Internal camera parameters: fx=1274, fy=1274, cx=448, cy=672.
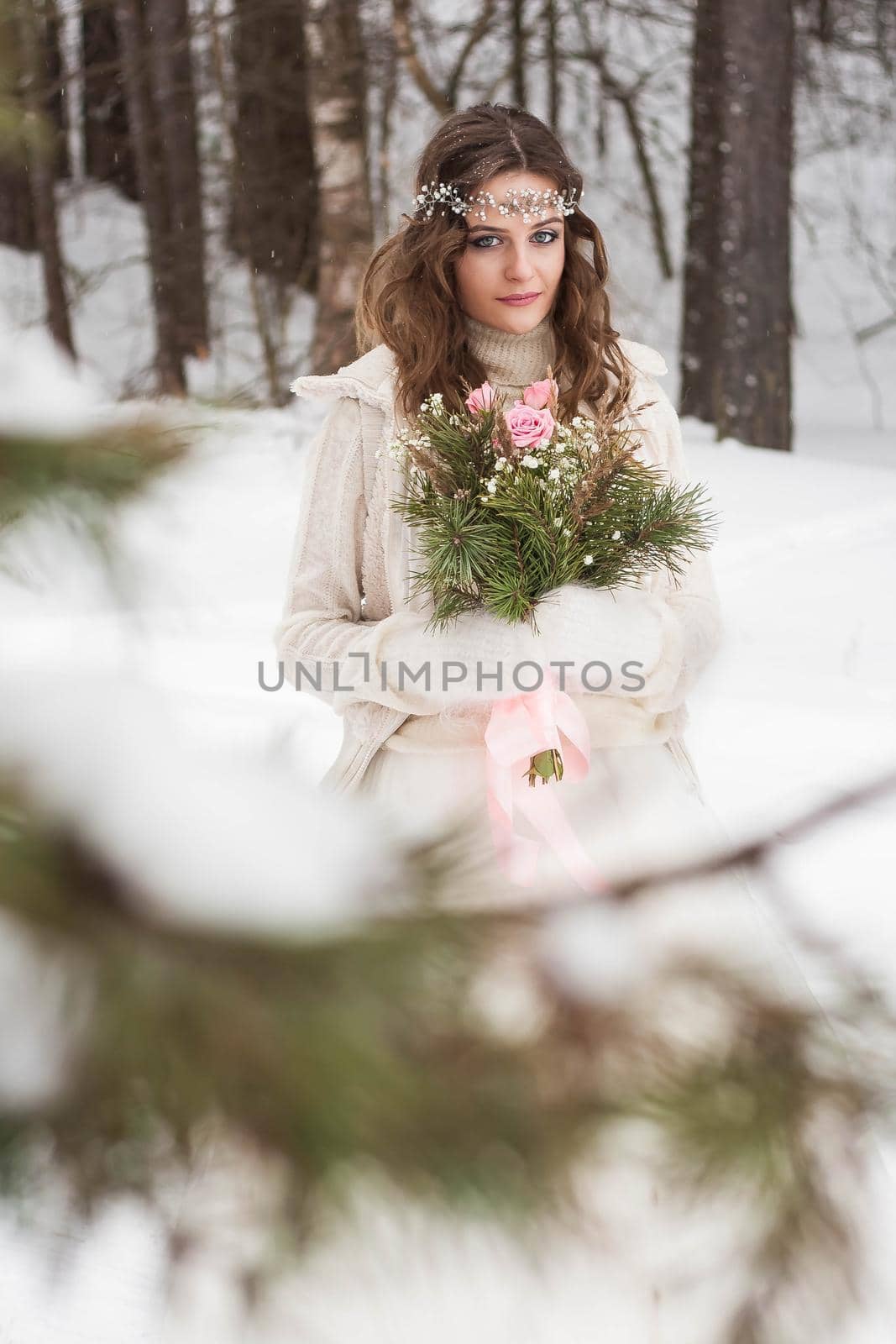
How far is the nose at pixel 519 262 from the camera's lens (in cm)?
216

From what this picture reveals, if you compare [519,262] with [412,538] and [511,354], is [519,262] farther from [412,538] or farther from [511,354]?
[412,538]

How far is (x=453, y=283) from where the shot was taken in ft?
7.54

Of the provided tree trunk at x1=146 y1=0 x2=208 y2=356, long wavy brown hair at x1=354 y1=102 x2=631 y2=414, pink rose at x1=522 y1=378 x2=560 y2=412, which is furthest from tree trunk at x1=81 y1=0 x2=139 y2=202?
pink rose at x1=522 y1=378 x2=560 y2=412

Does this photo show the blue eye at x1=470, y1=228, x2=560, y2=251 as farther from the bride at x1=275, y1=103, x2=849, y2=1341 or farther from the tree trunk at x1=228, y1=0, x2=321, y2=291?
the tree trunk at x1=228, y1=0, x2=321, y2=291

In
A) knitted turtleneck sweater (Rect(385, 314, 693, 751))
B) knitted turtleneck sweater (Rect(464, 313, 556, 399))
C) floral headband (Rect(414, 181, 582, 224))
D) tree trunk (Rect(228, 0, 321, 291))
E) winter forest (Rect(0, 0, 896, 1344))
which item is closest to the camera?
winter forest (Rect(0, 0, 896, 1344))

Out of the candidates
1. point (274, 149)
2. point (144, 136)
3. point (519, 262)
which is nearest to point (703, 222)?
point (144, 136)

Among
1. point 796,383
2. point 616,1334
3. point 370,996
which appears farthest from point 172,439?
point 796,383

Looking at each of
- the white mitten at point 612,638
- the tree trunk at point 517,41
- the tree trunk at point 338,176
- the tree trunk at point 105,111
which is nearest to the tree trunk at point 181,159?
the tree trunk at point 105,111

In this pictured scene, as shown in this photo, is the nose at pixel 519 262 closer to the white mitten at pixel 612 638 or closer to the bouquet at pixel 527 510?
the bouquet at pixel 527 510

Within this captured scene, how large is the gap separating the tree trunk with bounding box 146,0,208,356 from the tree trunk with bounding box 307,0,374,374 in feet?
2.38

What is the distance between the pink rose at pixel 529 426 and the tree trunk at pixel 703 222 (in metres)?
6.03

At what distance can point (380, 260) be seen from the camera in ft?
7.93

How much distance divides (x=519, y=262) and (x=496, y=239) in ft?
0.22

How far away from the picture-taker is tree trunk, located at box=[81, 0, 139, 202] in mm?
8648
